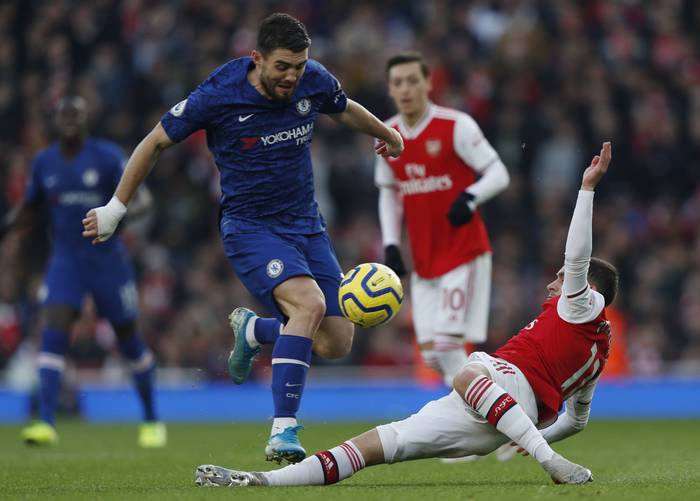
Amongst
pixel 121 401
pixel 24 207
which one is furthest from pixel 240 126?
pixel 121 401

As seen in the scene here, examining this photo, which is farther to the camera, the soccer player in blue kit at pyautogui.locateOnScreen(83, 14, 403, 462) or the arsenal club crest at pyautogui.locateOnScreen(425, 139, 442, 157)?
the arsenal club crest at pyautogui.locateOnScreen(425, 139, 442, 157)

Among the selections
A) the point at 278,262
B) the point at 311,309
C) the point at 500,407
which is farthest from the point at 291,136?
the point at 500,407

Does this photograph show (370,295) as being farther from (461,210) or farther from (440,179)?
(440,179)

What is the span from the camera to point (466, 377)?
6266 millimetres

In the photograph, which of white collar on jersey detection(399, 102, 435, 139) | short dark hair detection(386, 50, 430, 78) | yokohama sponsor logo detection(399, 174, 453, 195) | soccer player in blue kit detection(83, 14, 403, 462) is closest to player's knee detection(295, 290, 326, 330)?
soccer player in blue kit detection(83, 14, 403, 462)

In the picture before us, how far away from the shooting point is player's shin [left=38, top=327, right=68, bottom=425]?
34.0 ft

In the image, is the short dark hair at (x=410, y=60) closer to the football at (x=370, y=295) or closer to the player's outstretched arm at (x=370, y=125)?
the player's outstretched arm at (x=370, y=125)

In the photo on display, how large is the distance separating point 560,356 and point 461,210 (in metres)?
2.76

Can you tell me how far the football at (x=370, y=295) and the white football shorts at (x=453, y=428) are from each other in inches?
31.6

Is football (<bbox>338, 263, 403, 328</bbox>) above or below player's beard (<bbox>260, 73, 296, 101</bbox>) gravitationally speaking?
below

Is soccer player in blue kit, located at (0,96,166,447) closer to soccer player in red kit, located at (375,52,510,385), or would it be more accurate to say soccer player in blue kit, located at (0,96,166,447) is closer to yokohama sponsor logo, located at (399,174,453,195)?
soccer player in red kit, located at (375,52,510,385)

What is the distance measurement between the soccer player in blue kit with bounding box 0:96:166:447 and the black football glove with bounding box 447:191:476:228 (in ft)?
10.5

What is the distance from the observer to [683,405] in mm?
15812

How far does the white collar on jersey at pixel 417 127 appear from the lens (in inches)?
381
